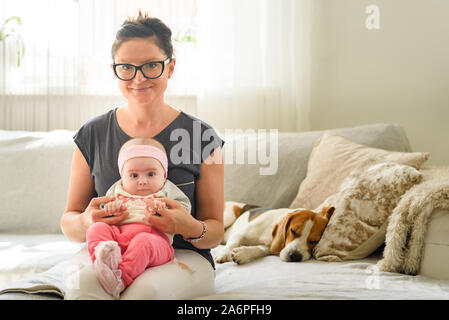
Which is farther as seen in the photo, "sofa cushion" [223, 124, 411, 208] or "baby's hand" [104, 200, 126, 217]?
"sofa cushion" [223, 124, 411, 208]

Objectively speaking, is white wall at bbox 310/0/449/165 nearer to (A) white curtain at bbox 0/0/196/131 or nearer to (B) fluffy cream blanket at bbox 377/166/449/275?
(A) white curtain at bbox 0/0/196/131

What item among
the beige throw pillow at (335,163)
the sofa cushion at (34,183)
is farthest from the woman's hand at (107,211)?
the sofa cushion at (34,183)

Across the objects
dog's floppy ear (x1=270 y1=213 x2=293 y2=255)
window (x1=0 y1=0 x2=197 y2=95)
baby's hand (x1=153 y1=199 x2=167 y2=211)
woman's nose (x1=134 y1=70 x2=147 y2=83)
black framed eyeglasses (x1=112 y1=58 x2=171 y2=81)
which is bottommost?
dog's floppy ear (x1=270 y1=213 x2=293 y2=255)

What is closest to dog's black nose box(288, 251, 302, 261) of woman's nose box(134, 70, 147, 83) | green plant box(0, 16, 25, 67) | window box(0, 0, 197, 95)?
woman's nose box(134, 70, 147, 83)

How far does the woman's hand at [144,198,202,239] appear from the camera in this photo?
0.86 m

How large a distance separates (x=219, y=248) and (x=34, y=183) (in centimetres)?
84

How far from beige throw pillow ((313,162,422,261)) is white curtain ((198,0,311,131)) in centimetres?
100

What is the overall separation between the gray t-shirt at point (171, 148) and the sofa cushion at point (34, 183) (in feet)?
3.25

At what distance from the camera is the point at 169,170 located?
967 mm

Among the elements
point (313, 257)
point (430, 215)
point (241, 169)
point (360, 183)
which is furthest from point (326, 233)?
point (241, 169)

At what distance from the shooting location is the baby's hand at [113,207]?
865 millimetres

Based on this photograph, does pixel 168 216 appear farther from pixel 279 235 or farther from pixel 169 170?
pixel 279 235

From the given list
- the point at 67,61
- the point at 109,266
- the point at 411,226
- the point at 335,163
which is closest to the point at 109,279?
the point at 109,266

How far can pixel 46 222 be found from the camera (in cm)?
190
